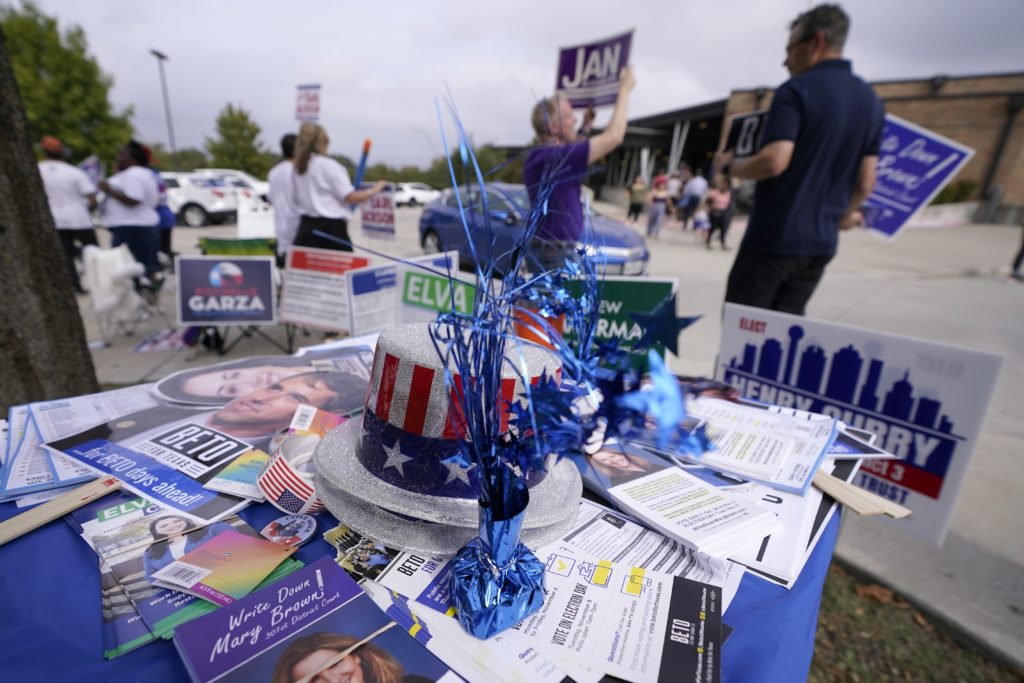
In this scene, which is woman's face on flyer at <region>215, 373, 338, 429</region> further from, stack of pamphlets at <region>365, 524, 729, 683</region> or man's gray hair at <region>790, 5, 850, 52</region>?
man's gray hair at <region>790, 5, 850, 52</region>

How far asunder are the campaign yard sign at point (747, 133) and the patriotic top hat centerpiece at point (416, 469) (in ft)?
7.42

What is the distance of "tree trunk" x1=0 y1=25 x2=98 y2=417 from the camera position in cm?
183

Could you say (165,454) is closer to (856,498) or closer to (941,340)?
(856,498)

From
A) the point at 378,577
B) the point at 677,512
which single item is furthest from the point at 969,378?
the point at 378,577

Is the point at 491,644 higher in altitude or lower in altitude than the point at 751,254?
lower

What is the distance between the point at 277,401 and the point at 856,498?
1577mm

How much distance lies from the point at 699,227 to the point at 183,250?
1190cm

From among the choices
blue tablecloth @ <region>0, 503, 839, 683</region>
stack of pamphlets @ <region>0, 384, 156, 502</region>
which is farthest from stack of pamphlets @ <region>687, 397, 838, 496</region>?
stack of pamphlets @ <region>0, 384, 156, 502</region>

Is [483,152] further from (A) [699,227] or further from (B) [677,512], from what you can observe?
(A) [699,227]

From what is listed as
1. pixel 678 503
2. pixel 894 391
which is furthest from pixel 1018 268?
pixel 678 503

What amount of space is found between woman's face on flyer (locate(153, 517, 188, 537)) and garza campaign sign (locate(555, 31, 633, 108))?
3983 mm

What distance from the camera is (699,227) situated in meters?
12.5

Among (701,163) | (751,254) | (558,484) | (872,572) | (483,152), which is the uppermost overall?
(701,163)

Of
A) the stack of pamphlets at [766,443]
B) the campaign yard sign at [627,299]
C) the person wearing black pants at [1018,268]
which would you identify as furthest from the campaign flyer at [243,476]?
the person wearing black pants at [1018,268]
